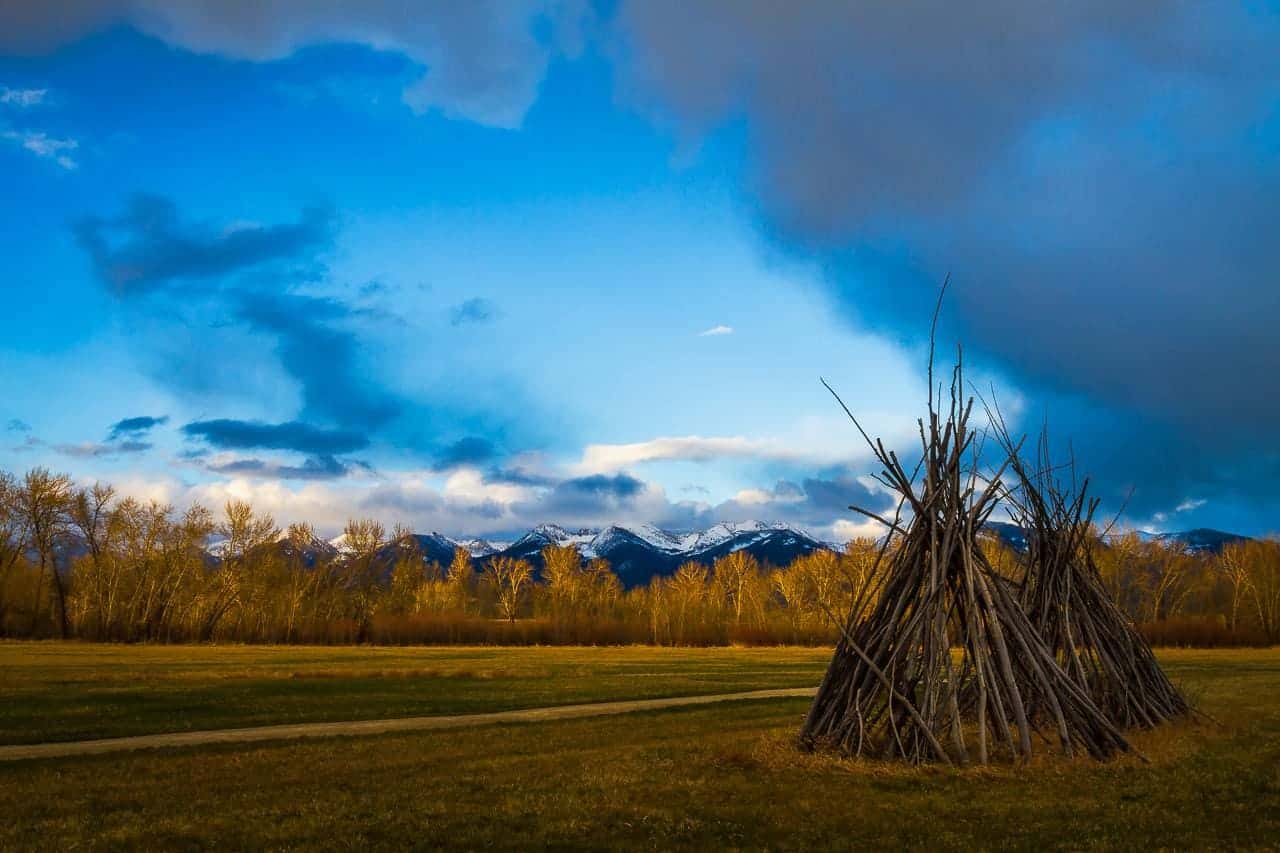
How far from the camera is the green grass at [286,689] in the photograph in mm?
19047

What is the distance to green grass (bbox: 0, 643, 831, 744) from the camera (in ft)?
62.5

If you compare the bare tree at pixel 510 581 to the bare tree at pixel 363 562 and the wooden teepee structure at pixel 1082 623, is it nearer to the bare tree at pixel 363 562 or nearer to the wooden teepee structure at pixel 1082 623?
the bare tree at pixel 363 562

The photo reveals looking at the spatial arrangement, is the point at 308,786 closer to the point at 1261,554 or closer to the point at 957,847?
the point at 957,847

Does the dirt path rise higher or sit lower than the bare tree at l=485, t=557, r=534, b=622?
lower

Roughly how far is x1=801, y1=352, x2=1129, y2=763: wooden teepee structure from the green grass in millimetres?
11828

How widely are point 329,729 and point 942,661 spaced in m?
12.3

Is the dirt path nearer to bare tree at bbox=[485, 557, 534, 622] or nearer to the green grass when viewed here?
the green grass

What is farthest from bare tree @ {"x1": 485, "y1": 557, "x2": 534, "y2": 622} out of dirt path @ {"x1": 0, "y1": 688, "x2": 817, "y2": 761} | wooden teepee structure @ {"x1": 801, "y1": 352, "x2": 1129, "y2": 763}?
wooden teepee structure @ {"x1": 801, "y1": 352, "x2": 1129, "y2": 763}

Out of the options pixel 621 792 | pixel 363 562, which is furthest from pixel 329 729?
pixel 363 562

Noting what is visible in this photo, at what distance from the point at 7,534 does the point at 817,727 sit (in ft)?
268

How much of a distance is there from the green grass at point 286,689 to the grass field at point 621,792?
21.3 inches

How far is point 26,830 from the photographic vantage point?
342 inches

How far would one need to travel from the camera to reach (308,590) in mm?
84062

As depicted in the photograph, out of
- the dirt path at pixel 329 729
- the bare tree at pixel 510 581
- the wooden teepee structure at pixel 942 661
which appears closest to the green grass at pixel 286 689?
the dirt path at pixel 329 729
